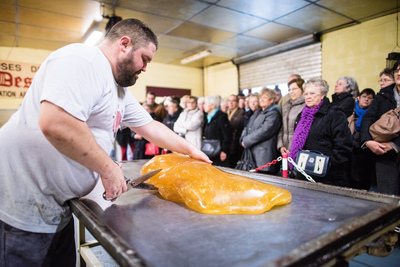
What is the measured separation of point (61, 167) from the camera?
1.18 meters

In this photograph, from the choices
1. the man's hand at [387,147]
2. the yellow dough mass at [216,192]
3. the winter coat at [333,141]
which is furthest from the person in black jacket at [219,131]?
the yellow dough mass at [216,192]

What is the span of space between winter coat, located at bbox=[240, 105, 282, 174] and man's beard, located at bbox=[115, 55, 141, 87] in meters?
2.59

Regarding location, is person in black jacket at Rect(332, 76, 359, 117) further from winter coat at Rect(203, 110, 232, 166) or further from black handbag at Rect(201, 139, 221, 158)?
black handbag at Rect(201, 139, 221, 158)

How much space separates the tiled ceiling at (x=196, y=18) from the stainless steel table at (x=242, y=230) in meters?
4.44

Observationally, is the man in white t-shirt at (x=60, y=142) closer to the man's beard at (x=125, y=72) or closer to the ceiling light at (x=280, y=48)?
the man's beard at (x=125, y=72)

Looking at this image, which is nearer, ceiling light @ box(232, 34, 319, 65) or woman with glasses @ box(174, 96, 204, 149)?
woman with glasses @ box(174, 96, 204, 149)

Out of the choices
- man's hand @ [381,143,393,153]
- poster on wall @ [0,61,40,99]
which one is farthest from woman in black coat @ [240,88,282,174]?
poster on wall @ [0,61,40,99]

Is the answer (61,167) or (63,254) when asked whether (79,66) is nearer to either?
(61,167)

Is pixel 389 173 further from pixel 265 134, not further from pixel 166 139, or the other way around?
pixel 166 139

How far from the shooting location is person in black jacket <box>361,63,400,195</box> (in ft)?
8.91

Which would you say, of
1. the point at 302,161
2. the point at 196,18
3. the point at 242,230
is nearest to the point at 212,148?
the point at 302,161

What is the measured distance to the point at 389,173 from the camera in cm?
277

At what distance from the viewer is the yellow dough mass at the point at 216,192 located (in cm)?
116

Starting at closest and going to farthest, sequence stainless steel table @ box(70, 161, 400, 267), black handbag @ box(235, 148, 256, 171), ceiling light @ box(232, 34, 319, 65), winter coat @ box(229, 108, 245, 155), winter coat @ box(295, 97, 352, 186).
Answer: stainless steel table @ box(70, 161, 400, 267), winter coat @ box(295, 97, 352, 186), black handbag @ box(235, 148, 256, 171), winter coat @ box(229, 108, 245, 155), ceiling light @ box(232, 34, 319, 65)
